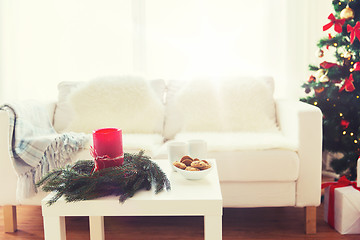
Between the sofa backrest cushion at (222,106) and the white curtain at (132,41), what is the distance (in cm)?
86

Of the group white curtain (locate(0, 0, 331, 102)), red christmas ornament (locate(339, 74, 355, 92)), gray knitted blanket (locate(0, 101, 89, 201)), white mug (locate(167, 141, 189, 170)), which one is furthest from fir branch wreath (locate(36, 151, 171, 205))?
white curtain (locate(0, 0, 331, 102))

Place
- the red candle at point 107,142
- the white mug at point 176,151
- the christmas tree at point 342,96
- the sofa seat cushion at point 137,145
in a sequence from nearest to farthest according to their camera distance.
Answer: the red candle at point 107,142
the white mug at point 176,151
the sofa seat cushion at point 137,145
the christmas tree at point 342,96

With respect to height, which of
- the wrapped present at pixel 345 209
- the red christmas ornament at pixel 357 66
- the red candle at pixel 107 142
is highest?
the red christmas ornament at pixel 357 66

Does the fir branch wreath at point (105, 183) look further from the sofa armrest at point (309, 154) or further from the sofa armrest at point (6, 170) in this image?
the sofa armrest at point (309, 154)

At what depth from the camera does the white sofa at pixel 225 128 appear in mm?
1942

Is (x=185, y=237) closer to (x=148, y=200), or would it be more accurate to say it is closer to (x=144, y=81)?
(x=148, y=200)

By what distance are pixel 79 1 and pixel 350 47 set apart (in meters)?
2.50

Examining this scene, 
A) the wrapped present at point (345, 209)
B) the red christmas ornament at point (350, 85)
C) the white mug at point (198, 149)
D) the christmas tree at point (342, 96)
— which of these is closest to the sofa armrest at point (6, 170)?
the white mug at point (198, 149)

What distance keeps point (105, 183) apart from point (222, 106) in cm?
149

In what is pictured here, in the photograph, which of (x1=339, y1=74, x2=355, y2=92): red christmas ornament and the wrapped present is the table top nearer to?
the wrapped present

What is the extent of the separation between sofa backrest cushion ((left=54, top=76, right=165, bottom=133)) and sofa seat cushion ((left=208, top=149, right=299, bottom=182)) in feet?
2.39

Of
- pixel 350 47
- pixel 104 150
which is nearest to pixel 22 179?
pixel 104 150

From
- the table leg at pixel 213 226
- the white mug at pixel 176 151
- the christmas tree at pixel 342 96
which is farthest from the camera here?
the christmas tree at pixel 342 96

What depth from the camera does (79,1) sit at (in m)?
3.52
